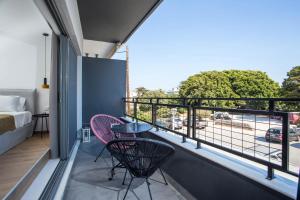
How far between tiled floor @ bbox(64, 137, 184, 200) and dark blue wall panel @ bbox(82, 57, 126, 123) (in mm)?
2009

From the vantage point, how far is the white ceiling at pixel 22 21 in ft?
8.15

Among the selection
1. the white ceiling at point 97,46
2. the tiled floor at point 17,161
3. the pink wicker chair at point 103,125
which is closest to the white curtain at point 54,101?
the tiled floor at point 17,161

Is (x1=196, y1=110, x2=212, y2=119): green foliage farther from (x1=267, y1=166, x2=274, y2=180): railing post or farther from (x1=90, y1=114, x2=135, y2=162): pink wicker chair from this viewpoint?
(x1=90, y1=114, x2=135, y2=162): pink wicker chair

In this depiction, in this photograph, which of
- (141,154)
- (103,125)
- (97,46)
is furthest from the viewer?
(97,46)

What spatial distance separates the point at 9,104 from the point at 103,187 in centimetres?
278

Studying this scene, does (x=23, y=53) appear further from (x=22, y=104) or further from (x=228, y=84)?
(x=228, y=84)

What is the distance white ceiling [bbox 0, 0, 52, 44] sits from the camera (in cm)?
248

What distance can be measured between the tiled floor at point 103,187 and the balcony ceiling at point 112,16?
2.51 meters

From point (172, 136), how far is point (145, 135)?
0.75m

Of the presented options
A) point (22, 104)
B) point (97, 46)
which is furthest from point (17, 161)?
point (97, 46)

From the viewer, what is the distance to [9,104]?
3.45m

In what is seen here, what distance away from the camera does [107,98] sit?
4559 mm

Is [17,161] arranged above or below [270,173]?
below

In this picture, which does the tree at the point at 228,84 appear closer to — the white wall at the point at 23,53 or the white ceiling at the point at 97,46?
the white ceiling at the point at 97,46
